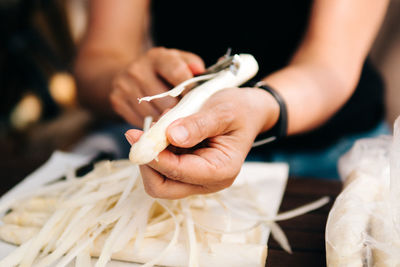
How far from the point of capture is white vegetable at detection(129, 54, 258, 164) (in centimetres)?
35

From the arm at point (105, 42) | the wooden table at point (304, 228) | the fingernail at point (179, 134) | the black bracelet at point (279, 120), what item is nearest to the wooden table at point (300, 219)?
the wooden table at point (304, 228)

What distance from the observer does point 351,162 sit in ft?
1.88

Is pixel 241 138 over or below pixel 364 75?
over

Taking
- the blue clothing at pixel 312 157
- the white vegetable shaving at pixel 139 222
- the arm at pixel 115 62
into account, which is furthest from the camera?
the blue clothing at pixel 312 157

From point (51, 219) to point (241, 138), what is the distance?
0.32 meters

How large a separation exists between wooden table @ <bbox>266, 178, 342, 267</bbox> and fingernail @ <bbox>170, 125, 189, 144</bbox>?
0.22m

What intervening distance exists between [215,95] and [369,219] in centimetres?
27

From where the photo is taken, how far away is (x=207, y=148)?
17.5 inches

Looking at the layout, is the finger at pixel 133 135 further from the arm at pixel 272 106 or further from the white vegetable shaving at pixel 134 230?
the white vegetable shaving at pixel 134 230

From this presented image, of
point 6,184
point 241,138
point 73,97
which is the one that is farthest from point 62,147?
point 241,138

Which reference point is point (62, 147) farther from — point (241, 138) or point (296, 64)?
point (241, 138)

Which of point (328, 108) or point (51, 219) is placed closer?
point (51, 219)

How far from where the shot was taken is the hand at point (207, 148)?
15.3 inches

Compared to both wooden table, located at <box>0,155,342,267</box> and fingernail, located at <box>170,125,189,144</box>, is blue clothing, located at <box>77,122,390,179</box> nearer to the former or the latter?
wooden table, located at <box>0,155,342,267</box>
